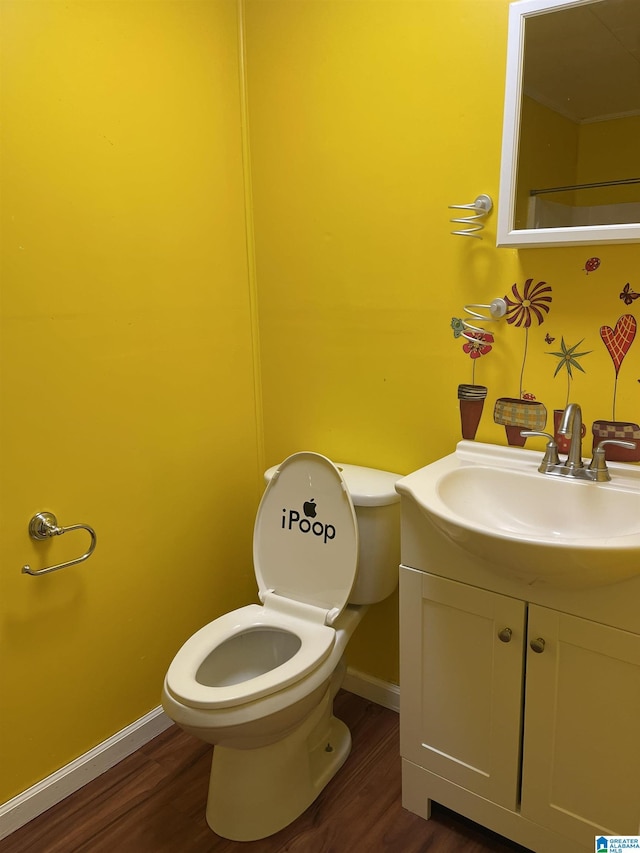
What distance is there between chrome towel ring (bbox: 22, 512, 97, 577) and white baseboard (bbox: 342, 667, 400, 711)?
0.97 m

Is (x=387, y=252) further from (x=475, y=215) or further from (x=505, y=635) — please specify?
(x=505, y=635)

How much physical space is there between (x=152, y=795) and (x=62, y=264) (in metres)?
1.39

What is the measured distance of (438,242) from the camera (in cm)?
163

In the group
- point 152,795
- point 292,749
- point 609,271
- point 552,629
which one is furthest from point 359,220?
point 152,795

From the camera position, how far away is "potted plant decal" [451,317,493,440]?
1.61 meters

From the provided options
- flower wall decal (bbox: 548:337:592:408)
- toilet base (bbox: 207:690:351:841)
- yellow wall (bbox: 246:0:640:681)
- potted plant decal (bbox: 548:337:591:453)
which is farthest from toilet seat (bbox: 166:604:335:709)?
flower wall decal (bbox: 548:337:592:408)

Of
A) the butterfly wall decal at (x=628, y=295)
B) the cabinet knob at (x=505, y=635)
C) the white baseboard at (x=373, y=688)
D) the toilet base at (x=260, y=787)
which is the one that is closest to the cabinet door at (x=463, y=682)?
the cabinet knob at (x=505, y=635)

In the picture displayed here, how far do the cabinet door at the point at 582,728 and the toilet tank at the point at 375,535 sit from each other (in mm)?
490

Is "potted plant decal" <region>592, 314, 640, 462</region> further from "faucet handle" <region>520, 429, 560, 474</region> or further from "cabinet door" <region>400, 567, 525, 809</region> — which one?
"cabinet door" <region>400, 567, 525, 809</region>

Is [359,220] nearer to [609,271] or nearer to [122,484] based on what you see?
[609,271]

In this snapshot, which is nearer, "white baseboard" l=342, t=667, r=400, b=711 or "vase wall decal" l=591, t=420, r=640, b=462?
"vase wall decal" l=591, t=420, r=640, b=462

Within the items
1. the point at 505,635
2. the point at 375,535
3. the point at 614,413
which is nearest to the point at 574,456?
the point at 614,413

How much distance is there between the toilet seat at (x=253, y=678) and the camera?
54.2 inches

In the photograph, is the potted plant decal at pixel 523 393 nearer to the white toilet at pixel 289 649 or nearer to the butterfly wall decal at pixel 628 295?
the butterfly wall decal at pixel 628 295
